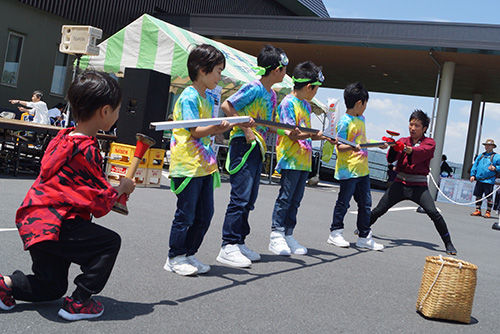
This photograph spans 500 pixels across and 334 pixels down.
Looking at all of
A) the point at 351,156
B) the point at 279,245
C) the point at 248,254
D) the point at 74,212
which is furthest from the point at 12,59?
the point at 74,212

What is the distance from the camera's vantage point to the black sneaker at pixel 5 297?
3260mm

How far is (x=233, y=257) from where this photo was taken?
5.35m

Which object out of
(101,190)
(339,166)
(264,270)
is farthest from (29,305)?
(339,166)

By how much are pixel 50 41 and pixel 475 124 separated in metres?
19.2

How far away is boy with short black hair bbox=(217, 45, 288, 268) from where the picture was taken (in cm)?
532

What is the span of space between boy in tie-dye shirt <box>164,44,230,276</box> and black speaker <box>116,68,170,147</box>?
22.8 ft

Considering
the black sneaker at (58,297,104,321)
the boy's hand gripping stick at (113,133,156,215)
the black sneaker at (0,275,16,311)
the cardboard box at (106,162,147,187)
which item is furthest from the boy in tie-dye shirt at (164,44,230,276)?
the cardboard box at (106,162,147,187)

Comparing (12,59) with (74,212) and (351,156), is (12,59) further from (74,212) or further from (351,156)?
(74,212)

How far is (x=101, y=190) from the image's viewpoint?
10.6 feet

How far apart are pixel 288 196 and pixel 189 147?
1.81 m

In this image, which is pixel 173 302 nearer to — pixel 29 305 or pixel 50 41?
pixel 29 305

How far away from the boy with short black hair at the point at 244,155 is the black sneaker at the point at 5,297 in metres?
2.36

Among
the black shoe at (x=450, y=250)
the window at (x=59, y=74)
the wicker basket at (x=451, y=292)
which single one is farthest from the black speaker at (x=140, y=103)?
the window at (x=59, y=74)

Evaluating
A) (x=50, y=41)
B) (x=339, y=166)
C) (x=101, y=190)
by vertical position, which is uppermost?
(x=50, y=41)
